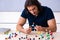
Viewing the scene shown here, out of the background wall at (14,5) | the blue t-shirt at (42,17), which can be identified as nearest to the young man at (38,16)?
the blue t-shirt at (42,17)

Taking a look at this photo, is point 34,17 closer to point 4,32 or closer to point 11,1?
point 4,32

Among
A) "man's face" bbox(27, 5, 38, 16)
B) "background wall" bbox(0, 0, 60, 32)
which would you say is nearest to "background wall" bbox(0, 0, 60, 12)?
"background wall" bbox(0, 0, 60, 32)

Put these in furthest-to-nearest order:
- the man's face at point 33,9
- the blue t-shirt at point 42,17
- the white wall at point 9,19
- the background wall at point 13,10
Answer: the white wall at point 9,19 < the background wall at point 13,10 < the blue t-shirt at point 42,17 < the man's face at point 33,9

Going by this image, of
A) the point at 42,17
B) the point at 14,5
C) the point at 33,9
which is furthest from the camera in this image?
the point at 14,5

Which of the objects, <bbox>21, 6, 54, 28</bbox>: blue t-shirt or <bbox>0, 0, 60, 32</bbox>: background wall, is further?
<bbox>0, 0, 60, 32</bbox>: background wall

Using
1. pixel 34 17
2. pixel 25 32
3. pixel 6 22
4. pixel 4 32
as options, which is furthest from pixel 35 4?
pixel 6 22

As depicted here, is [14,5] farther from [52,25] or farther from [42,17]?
[52,25]

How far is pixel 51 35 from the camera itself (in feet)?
5.39

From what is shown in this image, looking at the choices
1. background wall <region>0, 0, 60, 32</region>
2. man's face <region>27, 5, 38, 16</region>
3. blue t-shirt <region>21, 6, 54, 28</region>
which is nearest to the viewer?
man's face <region>27, 5, 38, 16</region>

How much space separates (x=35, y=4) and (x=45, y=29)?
0.32 m

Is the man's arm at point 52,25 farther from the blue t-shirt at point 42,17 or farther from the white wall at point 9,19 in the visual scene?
the white wall at point 9,19

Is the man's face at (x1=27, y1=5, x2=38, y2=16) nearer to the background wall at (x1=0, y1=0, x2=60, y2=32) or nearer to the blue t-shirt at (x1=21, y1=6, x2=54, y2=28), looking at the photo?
the blue t-shirt at (x1=21, y1=6, x2=54, y2=28)

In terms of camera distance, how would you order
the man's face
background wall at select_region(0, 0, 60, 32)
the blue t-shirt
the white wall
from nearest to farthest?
1. the man's face
2. the blue t-shirt
3. background wall at select_region(0, 0, 60, 32)
4. the white wall

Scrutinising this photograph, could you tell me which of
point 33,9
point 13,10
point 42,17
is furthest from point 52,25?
point 13,10
